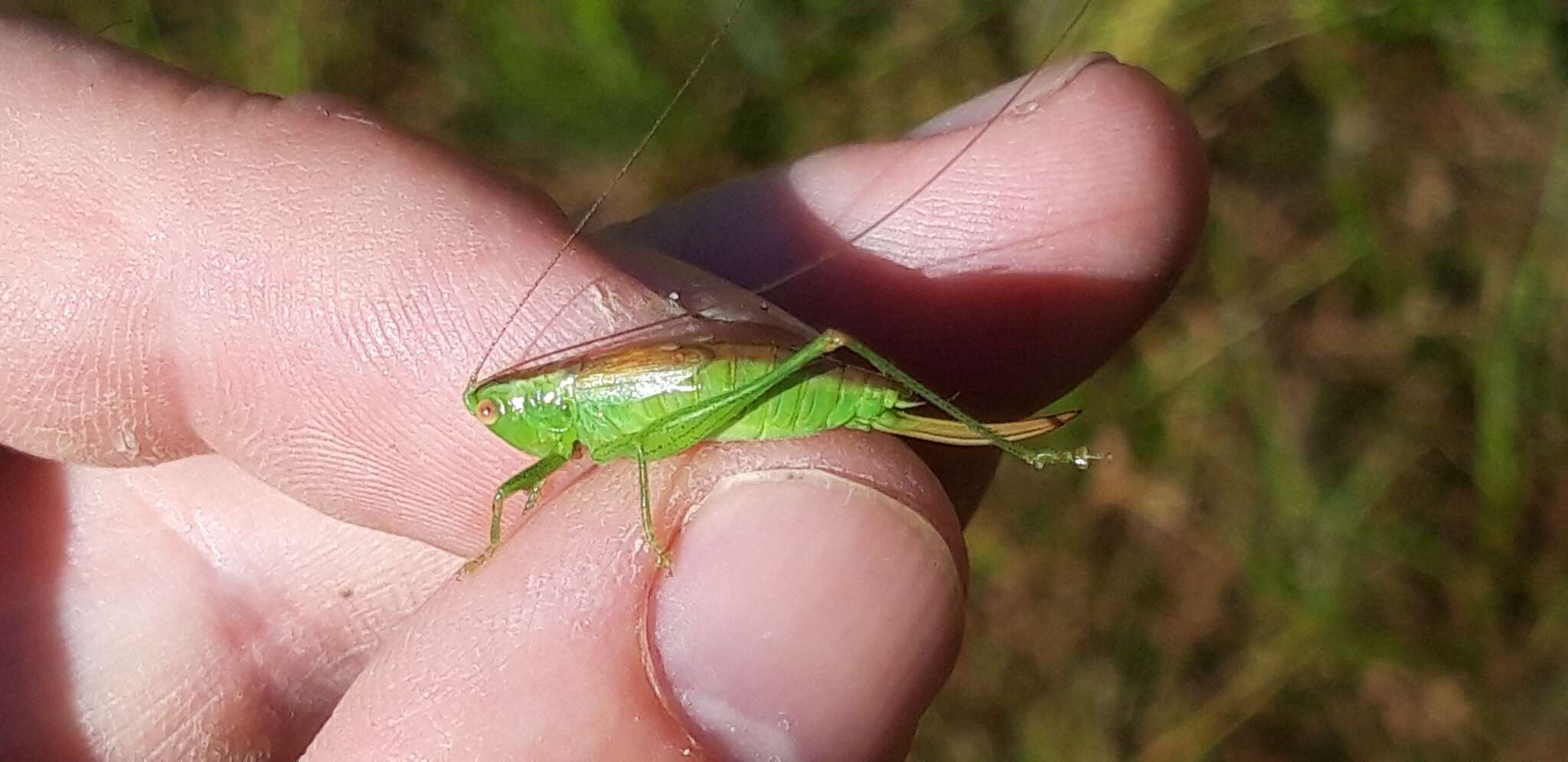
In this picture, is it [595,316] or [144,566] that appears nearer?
[595,316]

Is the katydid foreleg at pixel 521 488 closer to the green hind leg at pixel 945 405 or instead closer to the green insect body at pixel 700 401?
the green insect body at pixel 700 401

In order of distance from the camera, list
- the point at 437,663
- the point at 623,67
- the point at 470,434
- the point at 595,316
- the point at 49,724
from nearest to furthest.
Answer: the point at 437,663 < the point at 595,316 < the point at 470,434 < the point at 49,724 < the point at 623,67

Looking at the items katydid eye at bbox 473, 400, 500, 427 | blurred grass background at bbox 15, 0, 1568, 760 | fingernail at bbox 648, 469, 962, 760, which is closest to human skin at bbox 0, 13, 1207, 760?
fingernail at bbox 648, 469, 962, 760

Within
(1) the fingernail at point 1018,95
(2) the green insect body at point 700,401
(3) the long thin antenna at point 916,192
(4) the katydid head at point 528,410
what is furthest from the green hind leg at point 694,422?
(1) the fingernail at point 1018,95

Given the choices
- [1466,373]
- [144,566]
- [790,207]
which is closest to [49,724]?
[144,566]

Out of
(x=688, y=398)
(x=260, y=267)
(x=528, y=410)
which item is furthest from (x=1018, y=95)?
(x=260, y=267)

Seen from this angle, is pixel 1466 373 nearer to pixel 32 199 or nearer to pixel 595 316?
pixel 595 316

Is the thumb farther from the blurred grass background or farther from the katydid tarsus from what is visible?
the blurred grass background

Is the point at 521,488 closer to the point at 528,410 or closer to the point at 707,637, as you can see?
the point at 528,410
